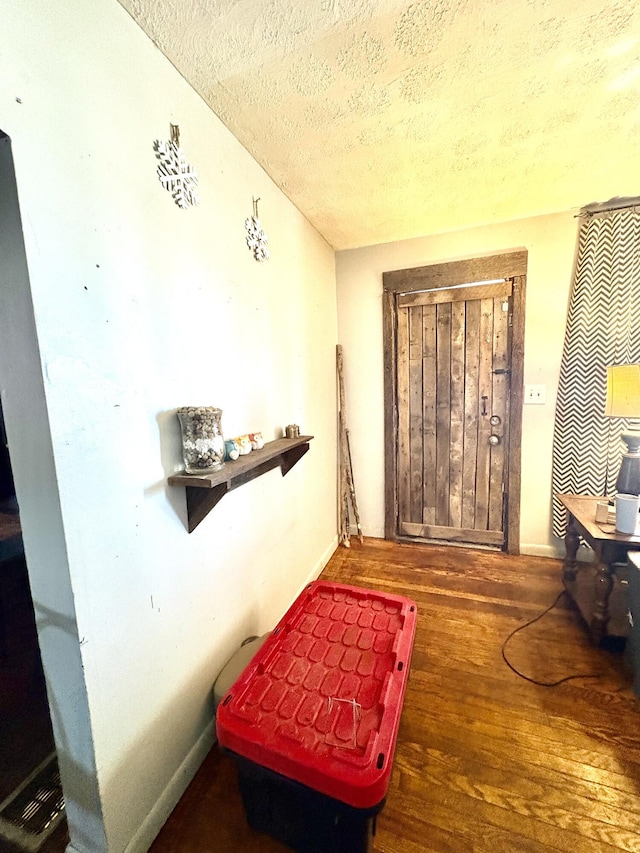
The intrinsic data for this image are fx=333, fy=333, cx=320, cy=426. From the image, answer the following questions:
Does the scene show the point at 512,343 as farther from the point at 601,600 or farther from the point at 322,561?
the point at 322,561

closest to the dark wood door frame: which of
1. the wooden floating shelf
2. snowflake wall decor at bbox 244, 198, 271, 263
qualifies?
snowflake wall decor at bbox 244, 198, 271, 263

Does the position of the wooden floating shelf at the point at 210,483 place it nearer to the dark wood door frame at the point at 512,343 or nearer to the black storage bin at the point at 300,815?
the black storage bin at the point at 300,815

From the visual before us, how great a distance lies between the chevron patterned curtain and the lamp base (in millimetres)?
557

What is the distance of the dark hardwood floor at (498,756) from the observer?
95 cm

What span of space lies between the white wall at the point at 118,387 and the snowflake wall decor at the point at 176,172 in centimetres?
3

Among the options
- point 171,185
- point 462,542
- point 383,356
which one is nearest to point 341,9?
point 171,185

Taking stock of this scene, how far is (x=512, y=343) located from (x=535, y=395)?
1.30ft

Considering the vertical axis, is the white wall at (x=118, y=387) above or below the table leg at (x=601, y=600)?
above

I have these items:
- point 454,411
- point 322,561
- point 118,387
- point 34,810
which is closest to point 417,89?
point 118,387

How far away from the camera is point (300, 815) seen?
880 mm

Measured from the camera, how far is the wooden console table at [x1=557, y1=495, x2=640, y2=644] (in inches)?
58.4

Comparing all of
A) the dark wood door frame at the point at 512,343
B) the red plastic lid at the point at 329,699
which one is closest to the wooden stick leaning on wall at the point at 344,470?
the dark wood door frame at the point at 512,343

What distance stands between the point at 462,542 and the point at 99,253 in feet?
9.06

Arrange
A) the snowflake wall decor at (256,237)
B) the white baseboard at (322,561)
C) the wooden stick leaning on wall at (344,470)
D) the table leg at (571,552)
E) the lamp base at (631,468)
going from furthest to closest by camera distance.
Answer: the wooden stick leaning on wall at (344,470)
the white baseboard at (322,561)
the table leg at (571,552)
the lamp base at (631,468)
the snowflake wall decor at (256,237)
